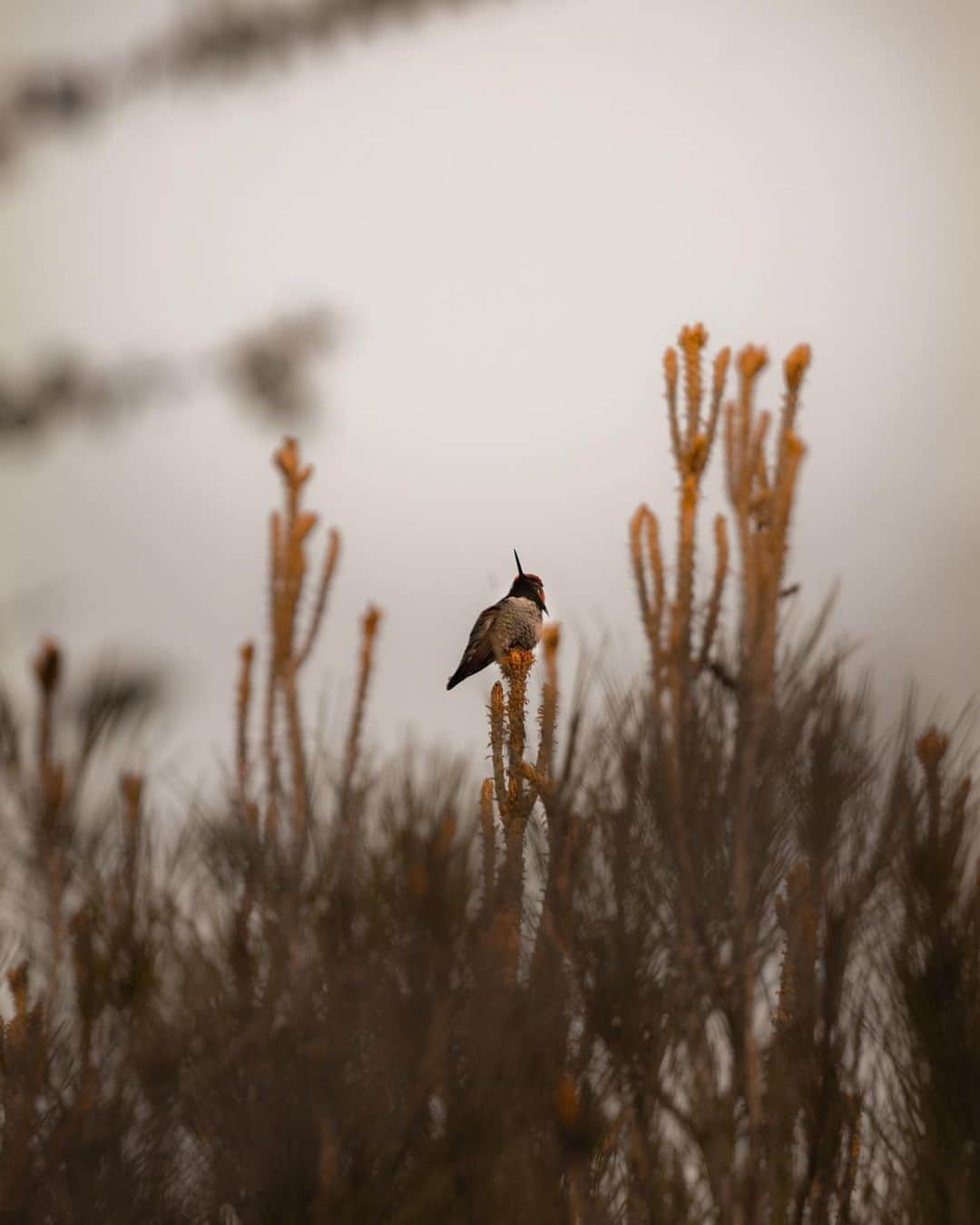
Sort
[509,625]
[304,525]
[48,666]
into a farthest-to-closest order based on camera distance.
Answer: [509,625] < [304,525] < [48,666]

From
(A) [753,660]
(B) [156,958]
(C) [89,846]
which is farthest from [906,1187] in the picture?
(C) [89,846]

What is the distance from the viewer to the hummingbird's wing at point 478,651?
6.74m

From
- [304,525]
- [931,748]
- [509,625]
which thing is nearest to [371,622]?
[304,525]

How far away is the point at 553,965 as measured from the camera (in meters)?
2.77

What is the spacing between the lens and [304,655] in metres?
2.74

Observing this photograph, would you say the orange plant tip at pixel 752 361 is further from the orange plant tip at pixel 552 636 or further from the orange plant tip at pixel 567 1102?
the orange plant tip at pixel 567 1102

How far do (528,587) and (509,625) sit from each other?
0.59 m

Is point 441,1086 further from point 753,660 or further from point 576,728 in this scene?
point 753,660

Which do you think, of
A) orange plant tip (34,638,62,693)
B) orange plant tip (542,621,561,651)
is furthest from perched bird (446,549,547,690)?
orange plant tip (34,638,62,693)

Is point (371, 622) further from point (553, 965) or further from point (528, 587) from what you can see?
point (528, 587)

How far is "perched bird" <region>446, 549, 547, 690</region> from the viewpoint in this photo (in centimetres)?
654

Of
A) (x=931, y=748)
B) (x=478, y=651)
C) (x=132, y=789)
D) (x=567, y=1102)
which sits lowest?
(x=567, y=1102)

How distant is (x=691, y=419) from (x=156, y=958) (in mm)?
1726

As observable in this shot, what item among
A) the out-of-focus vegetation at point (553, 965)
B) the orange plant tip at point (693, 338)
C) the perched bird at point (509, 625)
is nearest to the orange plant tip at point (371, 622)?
the out-of-focus vegetation at point (553, 965)
